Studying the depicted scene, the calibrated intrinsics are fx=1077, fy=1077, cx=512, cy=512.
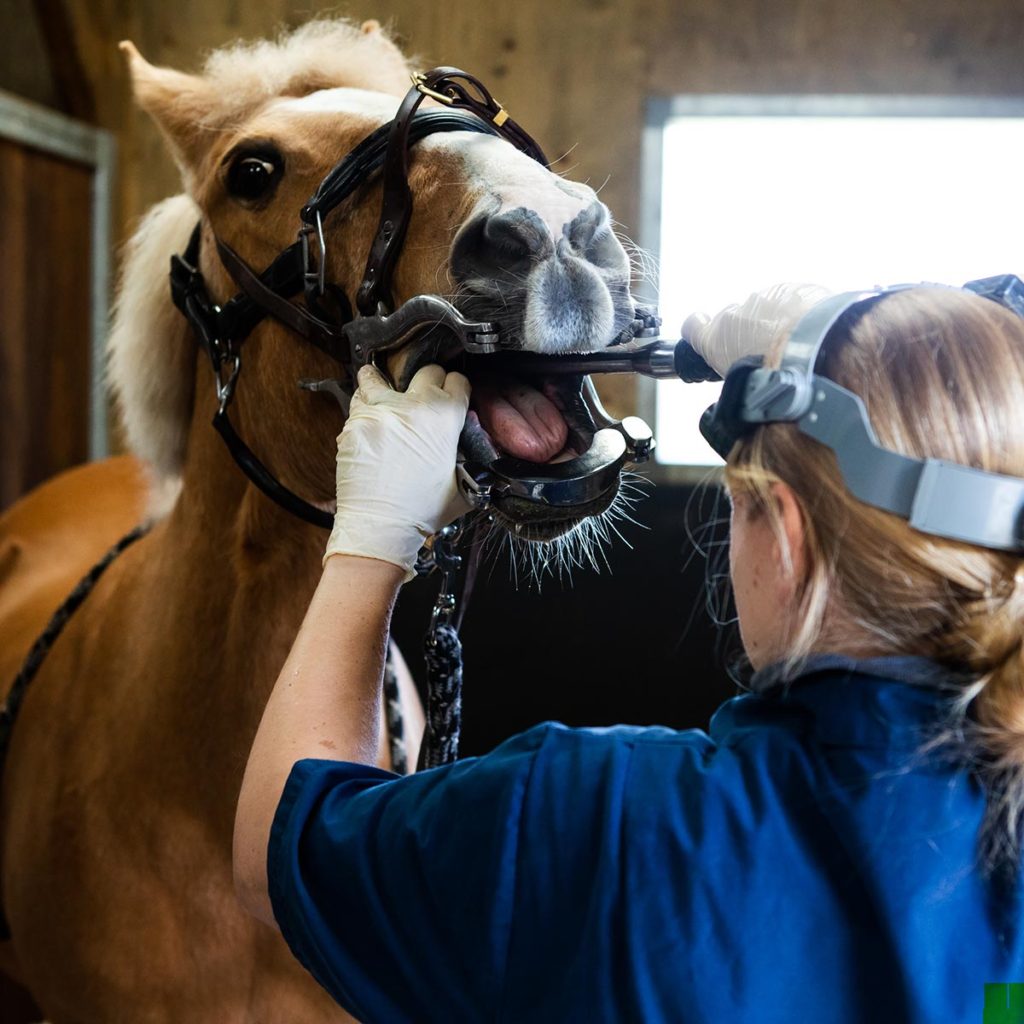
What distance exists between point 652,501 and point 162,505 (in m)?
1.35

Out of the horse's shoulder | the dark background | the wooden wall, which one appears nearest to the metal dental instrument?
the horse's shoulder

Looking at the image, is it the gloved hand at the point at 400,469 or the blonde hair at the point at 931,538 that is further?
the gloved hand at the point at 400,469

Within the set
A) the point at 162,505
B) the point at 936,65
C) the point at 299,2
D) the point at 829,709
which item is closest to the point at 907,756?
the point at 829,709

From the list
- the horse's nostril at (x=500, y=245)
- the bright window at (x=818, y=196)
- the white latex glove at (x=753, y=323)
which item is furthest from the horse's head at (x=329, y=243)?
the bright window at (x=818, y=196)

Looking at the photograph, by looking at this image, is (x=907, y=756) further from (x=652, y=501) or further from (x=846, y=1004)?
(x=652, y=501)

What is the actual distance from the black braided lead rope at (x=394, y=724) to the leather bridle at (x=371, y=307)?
0.35 meters

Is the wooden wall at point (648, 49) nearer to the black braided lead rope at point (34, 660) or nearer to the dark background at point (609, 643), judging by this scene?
the dark background at point (609, 643)

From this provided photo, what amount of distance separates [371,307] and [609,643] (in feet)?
5.21

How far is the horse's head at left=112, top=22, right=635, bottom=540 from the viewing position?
0.93 metres

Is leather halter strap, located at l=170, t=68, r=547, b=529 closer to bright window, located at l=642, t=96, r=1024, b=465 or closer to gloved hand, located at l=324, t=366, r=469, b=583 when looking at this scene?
gloved hand, located at l=324, t=366, r=469, b=583

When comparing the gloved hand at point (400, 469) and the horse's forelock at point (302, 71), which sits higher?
the horse's forelock at point (302, 71)

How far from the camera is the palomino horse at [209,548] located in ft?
3.38

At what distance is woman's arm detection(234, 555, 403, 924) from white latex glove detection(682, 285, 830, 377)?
1.11 ft

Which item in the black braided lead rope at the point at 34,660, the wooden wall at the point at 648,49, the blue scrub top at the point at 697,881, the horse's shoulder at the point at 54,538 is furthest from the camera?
the wooden wall at the point at 648,49
